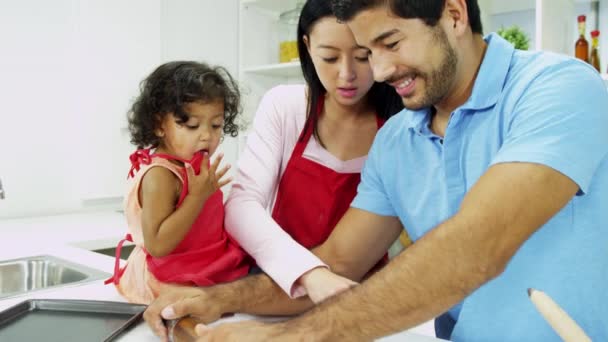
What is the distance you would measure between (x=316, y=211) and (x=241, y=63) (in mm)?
1922

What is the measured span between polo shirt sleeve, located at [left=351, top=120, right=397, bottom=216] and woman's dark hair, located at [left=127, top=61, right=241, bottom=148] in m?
0.37

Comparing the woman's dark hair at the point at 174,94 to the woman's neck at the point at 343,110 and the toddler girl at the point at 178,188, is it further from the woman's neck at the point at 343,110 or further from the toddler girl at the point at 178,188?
the woman's neck at the point at 343,110

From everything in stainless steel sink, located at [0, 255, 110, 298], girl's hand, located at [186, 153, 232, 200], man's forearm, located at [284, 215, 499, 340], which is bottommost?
stainless steel sink, located at [0, 255, 110, 298]

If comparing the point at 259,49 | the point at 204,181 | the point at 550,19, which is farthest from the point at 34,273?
the point at 550,19

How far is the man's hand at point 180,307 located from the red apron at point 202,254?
110 millimetres

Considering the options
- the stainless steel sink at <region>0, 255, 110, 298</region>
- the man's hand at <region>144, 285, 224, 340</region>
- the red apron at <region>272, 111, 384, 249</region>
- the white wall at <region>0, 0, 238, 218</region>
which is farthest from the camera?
the white wall at <region>0, 0, 238, 218</region>

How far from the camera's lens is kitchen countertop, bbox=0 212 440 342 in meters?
1.16

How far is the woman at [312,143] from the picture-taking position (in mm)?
1190

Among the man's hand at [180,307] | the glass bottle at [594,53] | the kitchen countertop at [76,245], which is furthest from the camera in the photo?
the glass bottle at [594,53]

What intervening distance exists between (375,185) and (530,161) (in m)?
0.47

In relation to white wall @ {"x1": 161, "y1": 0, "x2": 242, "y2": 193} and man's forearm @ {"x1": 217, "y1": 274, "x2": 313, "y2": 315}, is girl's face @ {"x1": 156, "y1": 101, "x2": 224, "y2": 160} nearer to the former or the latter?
man's forearm @ {"x1": 217, "y1": 274, "x2": 313, "y2": 315}

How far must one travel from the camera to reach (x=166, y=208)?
Answer: 1.12 meters

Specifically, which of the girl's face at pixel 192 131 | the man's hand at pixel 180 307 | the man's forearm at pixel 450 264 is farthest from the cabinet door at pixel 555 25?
the man's hand at pixel 180 307

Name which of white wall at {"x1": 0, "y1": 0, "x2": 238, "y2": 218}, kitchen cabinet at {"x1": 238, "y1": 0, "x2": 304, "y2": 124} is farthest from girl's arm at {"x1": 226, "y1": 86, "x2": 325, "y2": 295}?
kitchen cabinet at {"x1": 238, "y1": 0, "x2": 304, "y2": 124}
